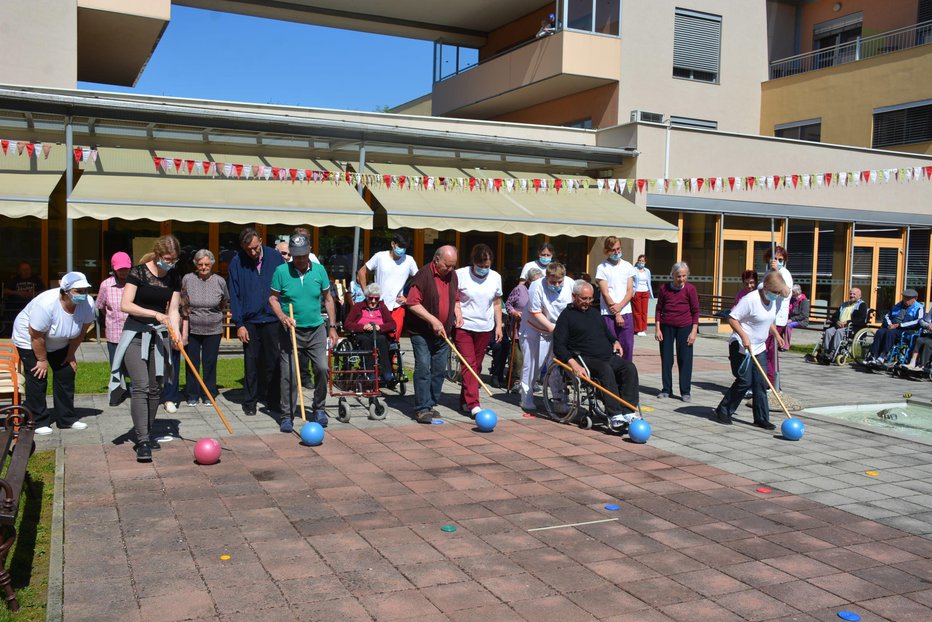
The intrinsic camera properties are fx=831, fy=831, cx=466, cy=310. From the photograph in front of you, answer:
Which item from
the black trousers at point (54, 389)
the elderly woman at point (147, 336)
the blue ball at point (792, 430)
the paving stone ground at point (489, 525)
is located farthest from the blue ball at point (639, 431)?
the black trousers at point (54, 389)

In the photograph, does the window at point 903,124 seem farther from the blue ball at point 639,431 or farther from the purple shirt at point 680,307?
the blue ball at point 639,431

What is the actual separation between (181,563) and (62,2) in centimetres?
1521

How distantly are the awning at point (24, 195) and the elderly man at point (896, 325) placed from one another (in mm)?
13796

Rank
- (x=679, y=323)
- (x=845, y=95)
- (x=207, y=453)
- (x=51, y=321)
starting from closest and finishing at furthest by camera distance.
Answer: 1. (x=207, y=453)
2. (x=51, y=321)
3. (x=679, y=323)
4. (x=845, y=95)

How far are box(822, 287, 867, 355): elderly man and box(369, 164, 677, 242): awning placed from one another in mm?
3805

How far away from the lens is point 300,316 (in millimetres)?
8180

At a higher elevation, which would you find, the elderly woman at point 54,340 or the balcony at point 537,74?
the balcony at point 537,74

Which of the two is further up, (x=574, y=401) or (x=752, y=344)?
(x=752, y=344)

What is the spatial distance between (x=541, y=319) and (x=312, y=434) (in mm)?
2937

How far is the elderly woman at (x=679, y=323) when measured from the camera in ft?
34.6

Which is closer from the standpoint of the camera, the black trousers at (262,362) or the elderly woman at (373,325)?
the black trousers at (262,362)

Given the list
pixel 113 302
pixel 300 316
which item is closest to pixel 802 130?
pixel 300 316

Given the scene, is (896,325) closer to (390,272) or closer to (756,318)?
(756,318)

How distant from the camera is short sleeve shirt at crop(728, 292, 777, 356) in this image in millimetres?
9000
